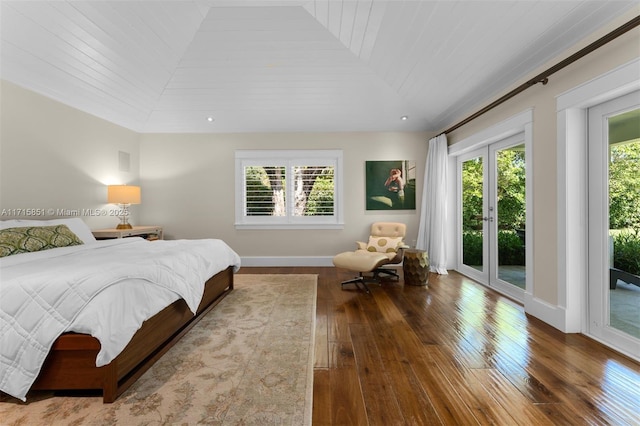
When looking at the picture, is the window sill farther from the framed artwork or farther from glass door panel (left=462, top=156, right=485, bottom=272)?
glass door panel (left=462, top=156, right=485, bottom=272)

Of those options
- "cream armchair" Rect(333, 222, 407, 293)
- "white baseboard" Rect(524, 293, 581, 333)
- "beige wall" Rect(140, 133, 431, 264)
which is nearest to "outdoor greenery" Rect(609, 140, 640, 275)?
"white baseboard" Rect(524, 293, 581, 333)

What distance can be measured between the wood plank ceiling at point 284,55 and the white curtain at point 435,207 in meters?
0.57

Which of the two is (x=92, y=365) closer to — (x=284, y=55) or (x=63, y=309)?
(x=63, y=309)

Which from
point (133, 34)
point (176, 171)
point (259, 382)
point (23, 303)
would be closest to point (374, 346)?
point (259, 382)

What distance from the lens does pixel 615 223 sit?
7.49 ft

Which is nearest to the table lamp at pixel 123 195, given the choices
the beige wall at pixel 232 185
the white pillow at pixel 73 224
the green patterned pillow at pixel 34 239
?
the beige wall at pixel 232 185

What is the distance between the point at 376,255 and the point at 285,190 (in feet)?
7.17

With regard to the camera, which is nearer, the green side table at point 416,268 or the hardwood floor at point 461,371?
the hardwood floor at point 461,371

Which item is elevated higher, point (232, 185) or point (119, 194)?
point (232, 185)

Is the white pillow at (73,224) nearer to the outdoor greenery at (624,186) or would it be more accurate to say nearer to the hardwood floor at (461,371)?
the hardwood floor at (461,371)

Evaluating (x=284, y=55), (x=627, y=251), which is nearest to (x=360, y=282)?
(x=627, y=251)

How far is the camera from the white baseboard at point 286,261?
208 inches

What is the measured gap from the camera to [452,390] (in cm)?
171

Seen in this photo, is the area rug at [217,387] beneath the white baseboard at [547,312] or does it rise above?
beneath
